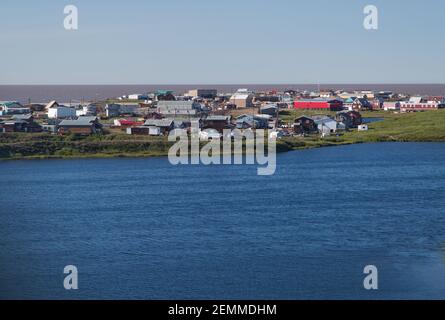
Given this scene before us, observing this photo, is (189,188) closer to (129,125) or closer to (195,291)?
(195,291)

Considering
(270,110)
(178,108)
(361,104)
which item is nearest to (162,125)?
(178,108)

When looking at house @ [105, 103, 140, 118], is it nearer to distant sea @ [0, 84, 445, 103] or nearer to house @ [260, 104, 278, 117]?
house @ [260, 104, 278, 117]

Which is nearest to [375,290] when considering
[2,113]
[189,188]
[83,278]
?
[83,278]

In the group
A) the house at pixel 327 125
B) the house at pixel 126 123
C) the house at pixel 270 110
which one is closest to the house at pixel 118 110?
the house at pixel 126 123

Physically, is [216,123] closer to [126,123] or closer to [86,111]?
[126,123]

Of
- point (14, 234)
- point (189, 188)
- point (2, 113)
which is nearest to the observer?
point (14, 234)
